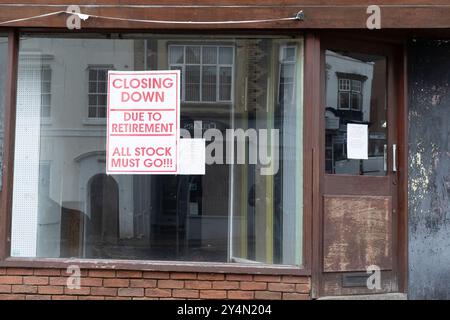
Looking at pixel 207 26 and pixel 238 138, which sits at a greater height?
pixel 207 26

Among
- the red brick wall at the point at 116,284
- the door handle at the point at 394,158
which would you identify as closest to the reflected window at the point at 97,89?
the red brick wall at the point at 116,284

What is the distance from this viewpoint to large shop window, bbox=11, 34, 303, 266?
4910mm

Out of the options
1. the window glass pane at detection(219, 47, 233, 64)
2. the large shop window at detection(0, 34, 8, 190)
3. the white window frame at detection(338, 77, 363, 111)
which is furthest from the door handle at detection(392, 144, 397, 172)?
the large shop window at detection(0, 34, 8, 190)

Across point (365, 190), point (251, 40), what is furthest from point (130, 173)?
point (365, 190)

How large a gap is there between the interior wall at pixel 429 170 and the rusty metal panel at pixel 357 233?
23cm

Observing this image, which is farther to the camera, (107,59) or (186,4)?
(107,59)

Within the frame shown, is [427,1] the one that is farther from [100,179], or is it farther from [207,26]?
[100,179]

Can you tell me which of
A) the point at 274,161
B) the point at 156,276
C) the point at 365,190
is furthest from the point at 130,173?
the point at 365,190

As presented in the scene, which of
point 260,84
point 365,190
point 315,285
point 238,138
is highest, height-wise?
point 260,84

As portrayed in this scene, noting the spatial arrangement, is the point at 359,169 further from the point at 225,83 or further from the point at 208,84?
the point at 208,84

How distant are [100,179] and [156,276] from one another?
100 cm

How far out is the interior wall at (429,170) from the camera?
4914 mm

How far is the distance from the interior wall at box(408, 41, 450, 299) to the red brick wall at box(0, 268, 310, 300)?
5.19ft

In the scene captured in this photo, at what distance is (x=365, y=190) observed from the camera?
4914 mm
